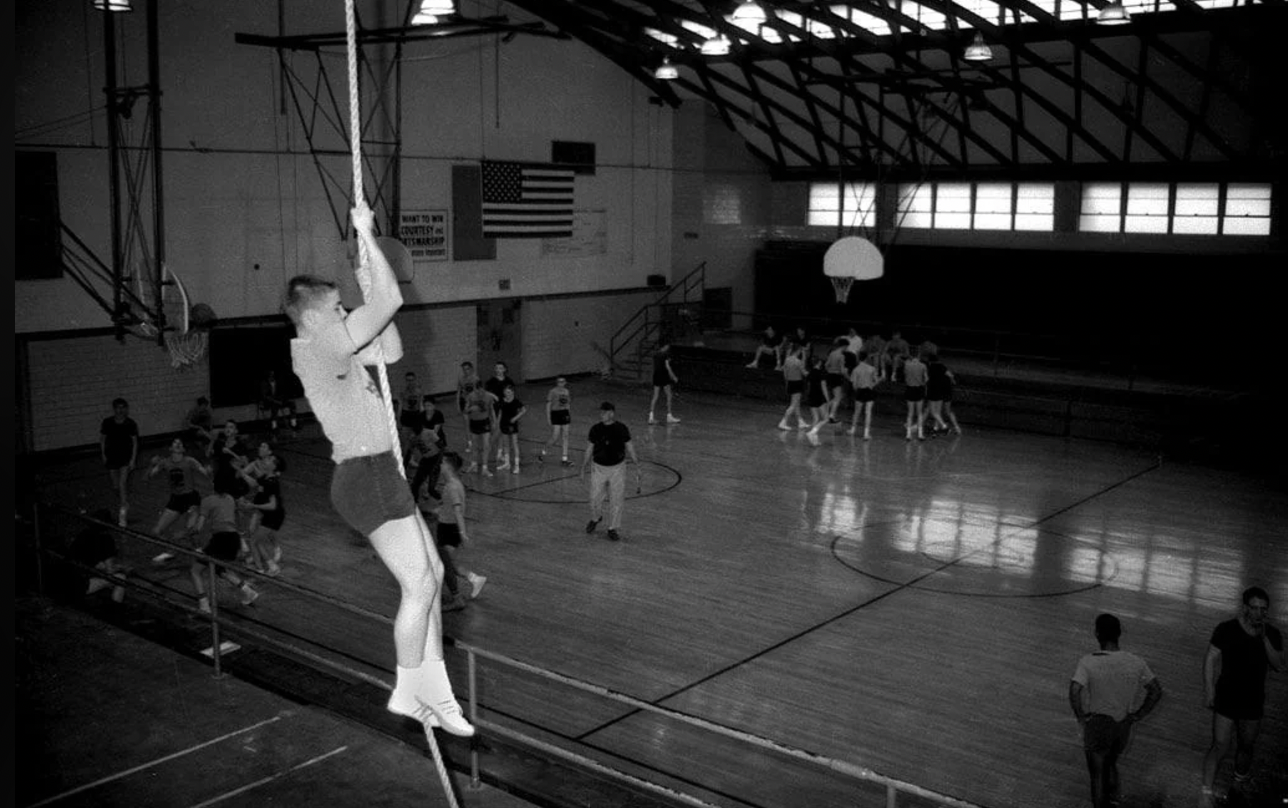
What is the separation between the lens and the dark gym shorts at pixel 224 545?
34.8 ft

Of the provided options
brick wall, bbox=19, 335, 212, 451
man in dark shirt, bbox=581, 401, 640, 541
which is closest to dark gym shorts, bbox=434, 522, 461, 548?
man in dark shirt, bbox=581, 401, 640, 541

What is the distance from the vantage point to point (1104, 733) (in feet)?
23.1

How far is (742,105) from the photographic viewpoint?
28.3m

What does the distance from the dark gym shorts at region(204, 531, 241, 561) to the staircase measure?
1668 cm

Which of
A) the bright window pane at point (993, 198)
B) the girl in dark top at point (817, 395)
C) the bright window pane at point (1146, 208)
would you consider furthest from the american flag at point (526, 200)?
the bright window pane at point (1146, 208)

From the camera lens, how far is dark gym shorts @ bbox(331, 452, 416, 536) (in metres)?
→ 3.58

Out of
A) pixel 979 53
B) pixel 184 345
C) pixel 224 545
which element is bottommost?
pixel 224 545

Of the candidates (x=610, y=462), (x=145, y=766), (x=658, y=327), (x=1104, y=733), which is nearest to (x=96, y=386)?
(x=610, y=462)

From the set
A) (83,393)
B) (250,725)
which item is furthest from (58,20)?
(250,725)

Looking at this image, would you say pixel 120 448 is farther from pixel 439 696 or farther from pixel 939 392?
pixel 939 392

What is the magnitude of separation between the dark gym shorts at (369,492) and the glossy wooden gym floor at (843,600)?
15.0 ft

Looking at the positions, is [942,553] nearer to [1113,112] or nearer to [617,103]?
[1113,112]

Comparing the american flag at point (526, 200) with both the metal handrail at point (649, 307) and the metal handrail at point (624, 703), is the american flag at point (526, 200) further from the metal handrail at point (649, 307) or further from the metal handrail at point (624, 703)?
the metal handrail at point (624, 703)

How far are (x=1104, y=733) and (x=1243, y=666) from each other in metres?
1.02
